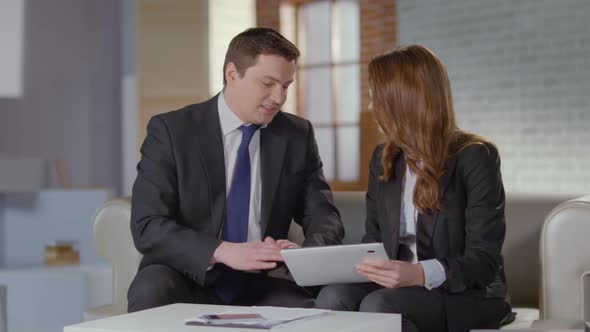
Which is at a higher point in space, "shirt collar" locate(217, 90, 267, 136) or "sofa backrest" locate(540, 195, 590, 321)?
"shirt collar" locate(217, 90, 267, 136)

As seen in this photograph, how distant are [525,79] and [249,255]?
471 centimetres

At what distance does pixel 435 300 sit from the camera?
2.21 meters

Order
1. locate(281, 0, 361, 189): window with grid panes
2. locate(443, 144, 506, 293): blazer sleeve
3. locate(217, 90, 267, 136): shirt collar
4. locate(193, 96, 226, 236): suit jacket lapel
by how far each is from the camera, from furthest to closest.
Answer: locate(281, 0, 361, 189): window with grid panes → locate(217, 90, 267, 136): shirt collar → locate(193, 96, 226, 236): suit jacket lapel → locate(443, 144, 506, 293): blazer sleeve

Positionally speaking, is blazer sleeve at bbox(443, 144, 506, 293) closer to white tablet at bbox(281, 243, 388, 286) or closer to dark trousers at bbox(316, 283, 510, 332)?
dark trousers at bbox(316, 283, 510, 332)

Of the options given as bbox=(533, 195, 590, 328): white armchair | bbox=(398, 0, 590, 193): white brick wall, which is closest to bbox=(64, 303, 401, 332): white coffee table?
bbox=(533, 195, 590, 328): white armchair

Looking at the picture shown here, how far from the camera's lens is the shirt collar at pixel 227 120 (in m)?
2.73

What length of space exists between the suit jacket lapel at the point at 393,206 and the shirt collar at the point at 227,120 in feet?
1.63

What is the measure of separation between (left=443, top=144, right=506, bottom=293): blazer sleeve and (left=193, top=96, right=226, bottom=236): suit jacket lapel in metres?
0.70

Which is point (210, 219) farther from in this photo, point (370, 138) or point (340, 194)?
point (370, 138)

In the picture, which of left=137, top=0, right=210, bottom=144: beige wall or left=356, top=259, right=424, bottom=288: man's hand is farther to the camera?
left=137, top=0, right=210, bottom=144: beige wall

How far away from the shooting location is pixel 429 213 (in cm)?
233

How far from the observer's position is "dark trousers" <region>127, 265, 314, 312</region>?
2.36m

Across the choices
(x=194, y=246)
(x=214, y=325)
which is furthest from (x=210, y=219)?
(x=214, y=325)

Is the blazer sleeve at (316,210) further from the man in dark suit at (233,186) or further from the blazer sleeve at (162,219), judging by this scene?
the blazer sleeve at (162,219)
